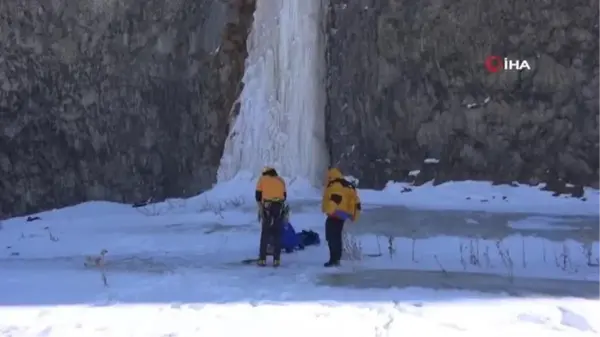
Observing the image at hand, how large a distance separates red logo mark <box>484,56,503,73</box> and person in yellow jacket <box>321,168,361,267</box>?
878 cm

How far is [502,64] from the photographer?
16.6m

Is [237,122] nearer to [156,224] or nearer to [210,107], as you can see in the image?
[210,107]

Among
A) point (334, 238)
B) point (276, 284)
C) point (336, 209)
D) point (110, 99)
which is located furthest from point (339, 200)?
point (110, 99)

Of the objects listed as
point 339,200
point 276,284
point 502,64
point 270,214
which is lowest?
point 276,284

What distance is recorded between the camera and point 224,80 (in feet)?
60.3

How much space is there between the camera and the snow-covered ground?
590 cm

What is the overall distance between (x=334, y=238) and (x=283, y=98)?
373 inches

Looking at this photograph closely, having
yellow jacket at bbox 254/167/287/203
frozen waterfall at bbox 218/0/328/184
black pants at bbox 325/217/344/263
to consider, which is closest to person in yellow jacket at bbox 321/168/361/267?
black pants at bbox 325/217/344/263

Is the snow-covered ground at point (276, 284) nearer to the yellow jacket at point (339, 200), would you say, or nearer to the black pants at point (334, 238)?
the black pants at point (334, 238)

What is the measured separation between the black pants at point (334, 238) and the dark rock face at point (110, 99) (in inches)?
355

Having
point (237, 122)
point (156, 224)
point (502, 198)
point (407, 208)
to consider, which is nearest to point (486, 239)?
point (407, 208)

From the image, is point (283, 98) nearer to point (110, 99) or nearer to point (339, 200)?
point (110, 99)

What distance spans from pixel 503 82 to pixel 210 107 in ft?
22.0

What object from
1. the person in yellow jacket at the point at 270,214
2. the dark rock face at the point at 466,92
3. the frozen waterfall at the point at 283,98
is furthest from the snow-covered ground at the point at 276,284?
the frozen waterfall at the point at 283,98
